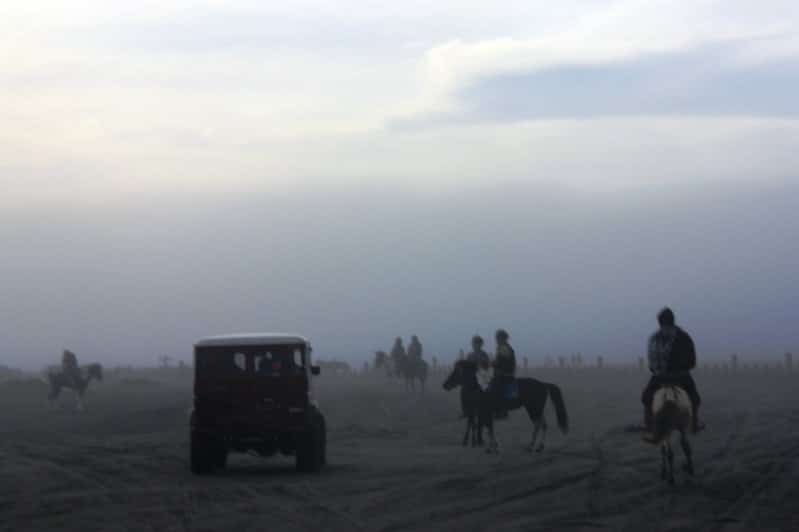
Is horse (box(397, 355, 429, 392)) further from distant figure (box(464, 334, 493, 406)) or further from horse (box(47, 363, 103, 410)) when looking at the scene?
distant figure (box(464, 334, 493, 406))

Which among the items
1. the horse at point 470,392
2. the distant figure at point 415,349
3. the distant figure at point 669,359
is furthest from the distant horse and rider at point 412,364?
the distant figure at point 669,359

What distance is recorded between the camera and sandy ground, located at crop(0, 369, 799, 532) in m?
18.7

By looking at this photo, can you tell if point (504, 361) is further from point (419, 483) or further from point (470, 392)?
point (419, 483)

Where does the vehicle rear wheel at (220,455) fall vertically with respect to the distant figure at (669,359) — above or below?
below

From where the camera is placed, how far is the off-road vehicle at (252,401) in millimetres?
26984

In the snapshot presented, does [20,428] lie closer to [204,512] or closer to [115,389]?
[204,512]

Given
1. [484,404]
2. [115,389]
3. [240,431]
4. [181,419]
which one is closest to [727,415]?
[484,404]

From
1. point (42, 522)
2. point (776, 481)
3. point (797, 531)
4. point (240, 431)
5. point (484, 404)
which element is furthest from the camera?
point (484, 404)

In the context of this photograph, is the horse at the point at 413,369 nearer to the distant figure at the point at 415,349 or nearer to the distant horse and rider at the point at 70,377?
the distant figure at the point at 415,349

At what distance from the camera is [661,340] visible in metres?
22.9

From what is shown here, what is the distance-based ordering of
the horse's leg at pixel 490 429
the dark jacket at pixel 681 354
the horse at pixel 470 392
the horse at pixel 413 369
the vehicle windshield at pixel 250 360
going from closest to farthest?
the dark jacket at pixel 681 354
the vehicle windshield at pixel 250 360
the horse's leg at pixel 490 429
the horse at pixel 470 392
the horse at pixel 413 369

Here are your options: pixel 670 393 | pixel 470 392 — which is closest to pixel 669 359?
pixel 670 393

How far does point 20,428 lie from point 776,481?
103 feet

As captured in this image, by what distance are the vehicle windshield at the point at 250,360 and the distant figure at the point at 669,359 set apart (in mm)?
6866
